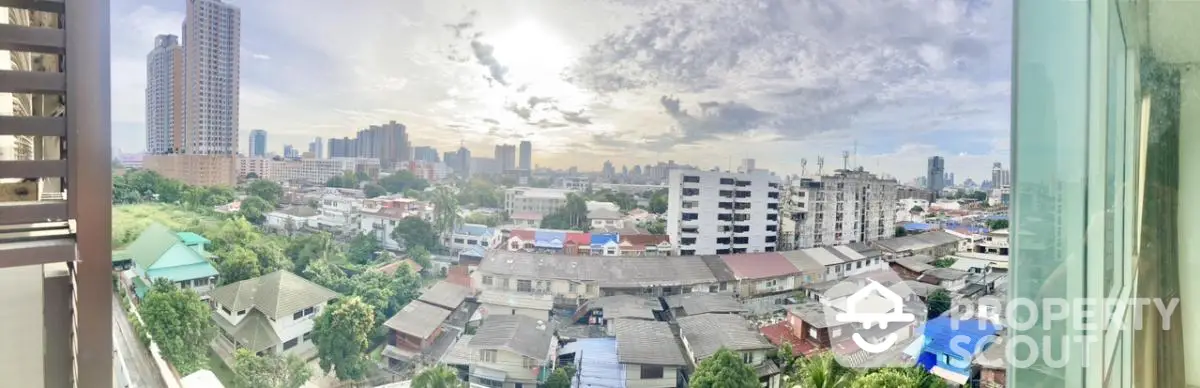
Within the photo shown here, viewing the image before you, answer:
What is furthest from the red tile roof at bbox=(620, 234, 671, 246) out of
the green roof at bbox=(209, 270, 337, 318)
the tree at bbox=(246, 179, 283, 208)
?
the tree at bbox=(246, 179, 283, 208)

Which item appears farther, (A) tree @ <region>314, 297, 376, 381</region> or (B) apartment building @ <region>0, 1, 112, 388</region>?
(A) tree @ <region>314, 297, 376, 381</region>

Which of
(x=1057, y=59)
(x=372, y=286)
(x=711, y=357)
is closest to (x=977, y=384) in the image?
(x=711, y=357)

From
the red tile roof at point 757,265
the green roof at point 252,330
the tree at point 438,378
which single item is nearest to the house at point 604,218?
the red tile roof at point 757,265

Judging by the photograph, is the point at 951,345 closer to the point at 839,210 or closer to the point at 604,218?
the point at 839,210

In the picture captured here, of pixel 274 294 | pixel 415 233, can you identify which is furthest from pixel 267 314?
pixel 415 233

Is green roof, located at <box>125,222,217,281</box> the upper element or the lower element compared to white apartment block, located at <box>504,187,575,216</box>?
lower

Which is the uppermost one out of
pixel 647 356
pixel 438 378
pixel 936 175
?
pixel 936 175

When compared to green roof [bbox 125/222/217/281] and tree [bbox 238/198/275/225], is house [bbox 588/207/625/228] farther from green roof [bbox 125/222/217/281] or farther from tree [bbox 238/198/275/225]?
green roof [bbox 125/222/217/281]
